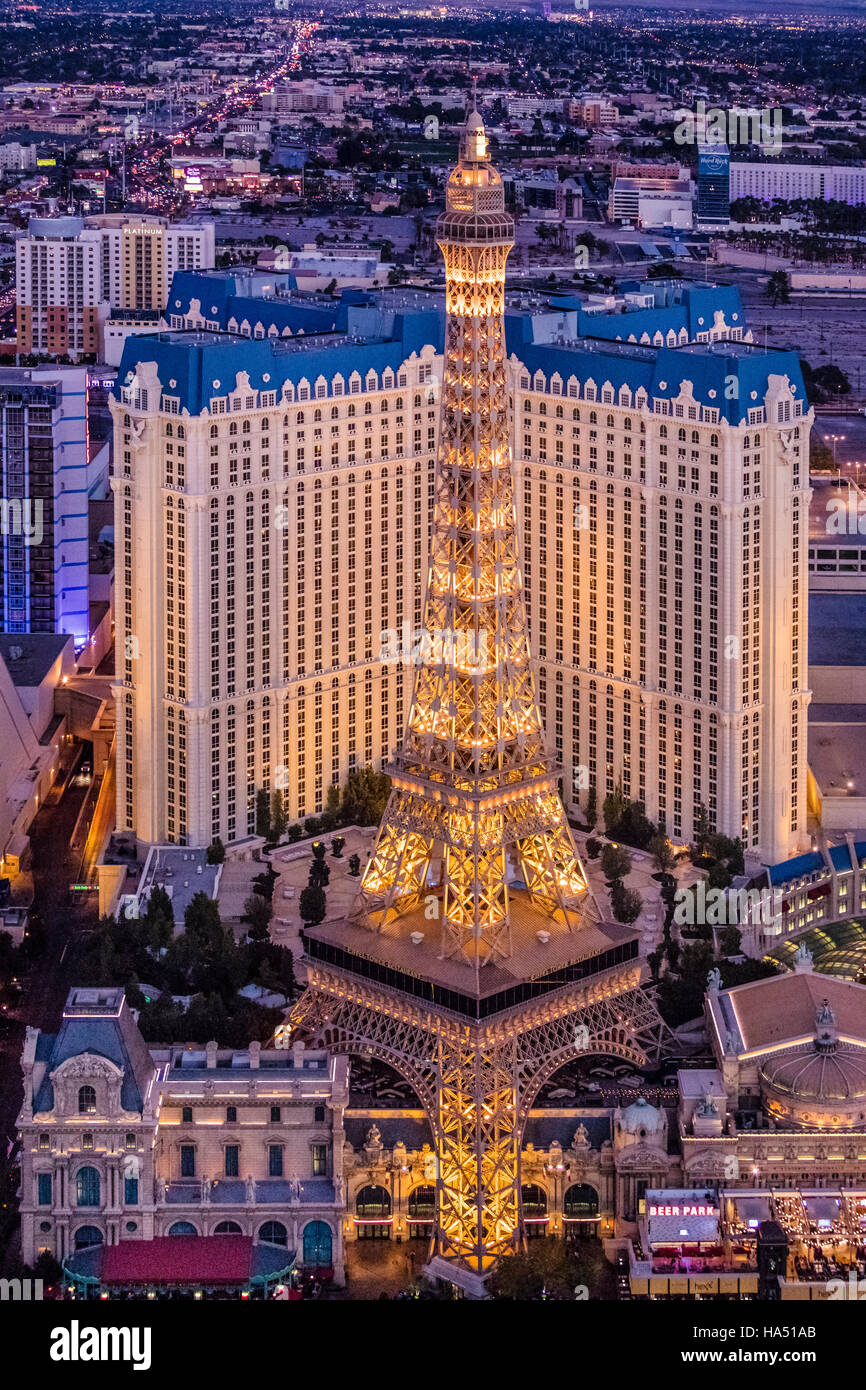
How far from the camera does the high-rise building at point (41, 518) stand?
187m

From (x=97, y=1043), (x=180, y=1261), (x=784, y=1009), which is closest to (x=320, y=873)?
(x=784, y=1009)

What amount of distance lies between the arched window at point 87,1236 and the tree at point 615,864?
4555cm

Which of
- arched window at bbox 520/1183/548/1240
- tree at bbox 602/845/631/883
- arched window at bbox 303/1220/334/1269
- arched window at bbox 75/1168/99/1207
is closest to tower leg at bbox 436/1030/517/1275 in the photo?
arched window at bbox 520/1183/548/1240

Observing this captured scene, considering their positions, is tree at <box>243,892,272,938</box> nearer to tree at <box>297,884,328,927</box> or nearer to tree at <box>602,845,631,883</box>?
tree at <box>297,884,328,927</box>

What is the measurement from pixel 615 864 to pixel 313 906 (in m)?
16.5

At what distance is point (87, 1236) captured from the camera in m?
111

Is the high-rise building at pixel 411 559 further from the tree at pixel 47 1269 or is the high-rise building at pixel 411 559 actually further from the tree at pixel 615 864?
the tree at pixel 47 1269

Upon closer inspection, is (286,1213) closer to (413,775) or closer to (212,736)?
(413,775)

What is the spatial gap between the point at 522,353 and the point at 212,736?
2787 cm

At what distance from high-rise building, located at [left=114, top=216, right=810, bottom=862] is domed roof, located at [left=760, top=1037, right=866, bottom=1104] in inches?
1456

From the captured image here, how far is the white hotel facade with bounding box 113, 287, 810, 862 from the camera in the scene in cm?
15012

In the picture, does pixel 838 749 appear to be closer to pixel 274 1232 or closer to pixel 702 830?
pixel 702 830

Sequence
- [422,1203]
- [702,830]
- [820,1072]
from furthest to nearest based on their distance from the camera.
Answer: [702,830] < [422,1203] < [820,1072]

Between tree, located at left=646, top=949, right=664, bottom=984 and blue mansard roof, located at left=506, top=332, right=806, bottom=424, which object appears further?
→ blue mansard roof, located at left=506, top=332, right=806, bottom=424
